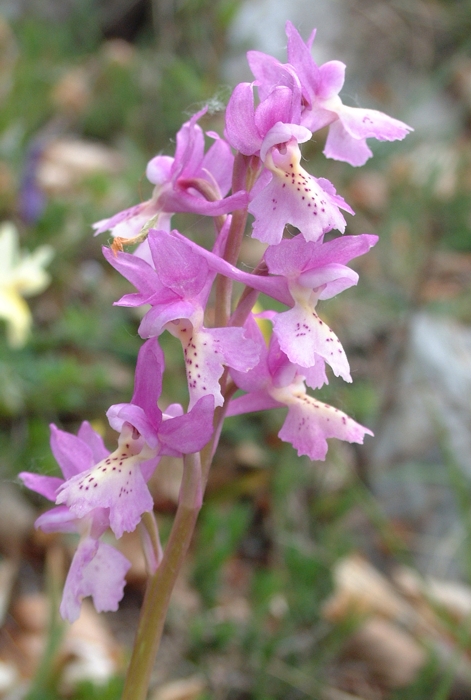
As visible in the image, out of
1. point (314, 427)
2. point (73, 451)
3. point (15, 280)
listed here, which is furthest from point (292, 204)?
point (15, 280)

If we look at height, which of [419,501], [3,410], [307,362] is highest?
[307,362]

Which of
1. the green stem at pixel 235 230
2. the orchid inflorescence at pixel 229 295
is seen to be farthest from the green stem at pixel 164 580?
the green stem at pixel 235 230

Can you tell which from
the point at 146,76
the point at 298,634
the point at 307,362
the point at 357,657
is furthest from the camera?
the point at 146,76

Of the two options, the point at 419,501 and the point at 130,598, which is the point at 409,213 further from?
the point at 130,598

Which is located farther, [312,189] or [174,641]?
[174,641]

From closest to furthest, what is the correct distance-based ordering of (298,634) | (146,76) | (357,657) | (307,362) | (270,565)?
1. (307,362)
2. (298,634)
3. (357,657)
4. (270,565)
5. (146,76)

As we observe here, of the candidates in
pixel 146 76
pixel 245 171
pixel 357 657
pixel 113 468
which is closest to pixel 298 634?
pixel 357 657

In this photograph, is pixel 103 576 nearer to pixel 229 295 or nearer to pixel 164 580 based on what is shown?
pixel 164 580
